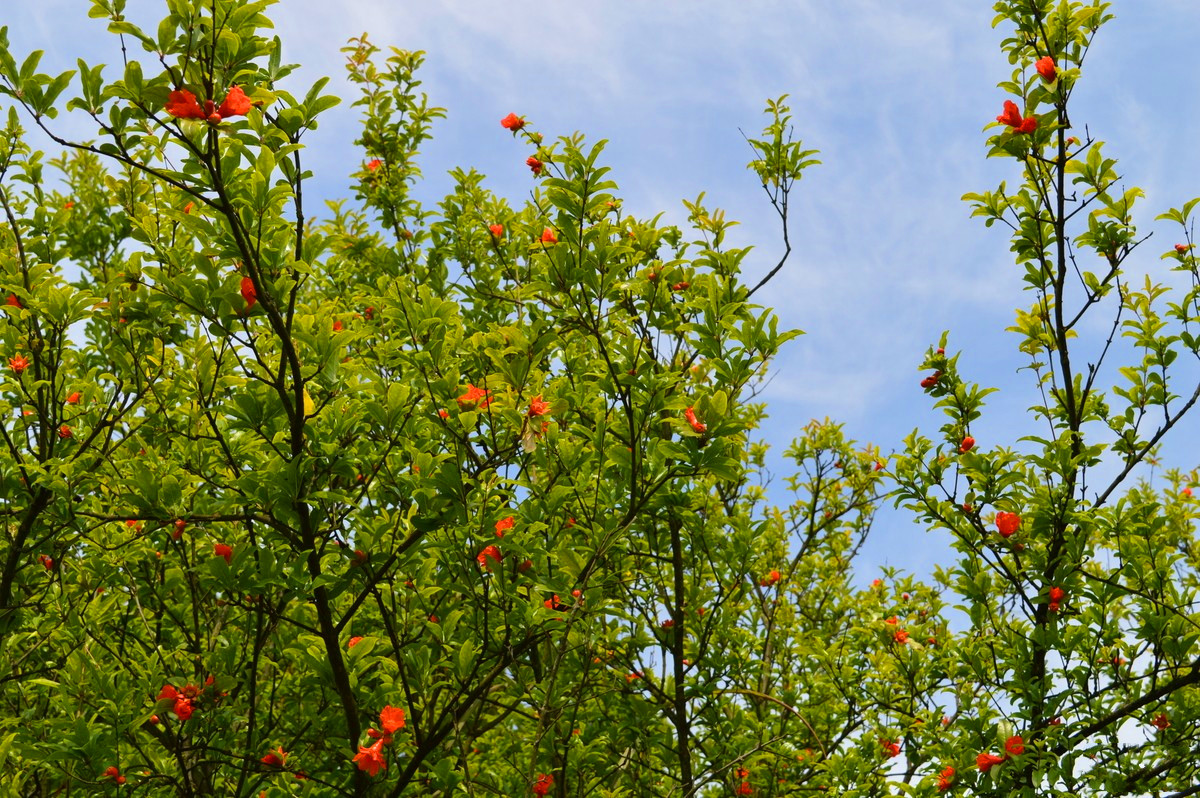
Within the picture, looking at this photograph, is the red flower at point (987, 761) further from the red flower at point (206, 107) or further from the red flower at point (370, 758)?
the red flower at point (206, 107)

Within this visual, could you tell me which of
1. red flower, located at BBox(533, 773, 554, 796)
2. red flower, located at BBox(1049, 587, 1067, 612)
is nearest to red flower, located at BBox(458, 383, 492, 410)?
red flower, located at BBox(533, 773, 554, 796)

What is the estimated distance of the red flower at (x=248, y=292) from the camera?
2.96 metres

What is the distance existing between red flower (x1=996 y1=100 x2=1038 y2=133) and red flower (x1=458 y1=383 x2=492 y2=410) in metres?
3.25

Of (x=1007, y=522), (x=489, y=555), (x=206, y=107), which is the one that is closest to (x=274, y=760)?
(x=489, y=555)

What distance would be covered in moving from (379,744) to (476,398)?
1.24 metres

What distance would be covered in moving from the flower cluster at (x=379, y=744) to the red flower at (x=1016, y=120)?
4140 mm

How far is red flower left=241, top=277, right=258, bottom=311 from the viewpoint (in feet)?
9.70

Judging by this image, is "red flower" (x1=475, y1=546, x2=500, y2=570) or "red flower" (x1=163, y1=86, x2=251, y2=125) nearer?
"red flower" (x1=163, y1=86, x2=251, y2=125)

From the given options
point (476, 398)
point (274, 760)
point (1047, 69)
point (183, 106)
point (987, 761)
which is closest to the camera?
point (183, 106)

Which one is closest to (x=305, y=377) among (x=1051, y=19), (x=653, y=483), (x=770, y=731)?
(x=653, y=483)

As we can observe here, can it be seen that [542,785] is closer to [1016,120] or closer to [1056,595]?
[1056,595]

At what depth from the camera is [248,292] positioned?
2967 millimetres

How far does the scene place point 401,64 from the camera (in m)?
6.90

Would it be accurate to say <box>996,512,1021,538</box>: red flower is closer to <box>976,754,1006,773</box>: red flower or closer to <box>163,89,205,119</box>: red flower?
<box>976,754,1006,773</box>: red flower
